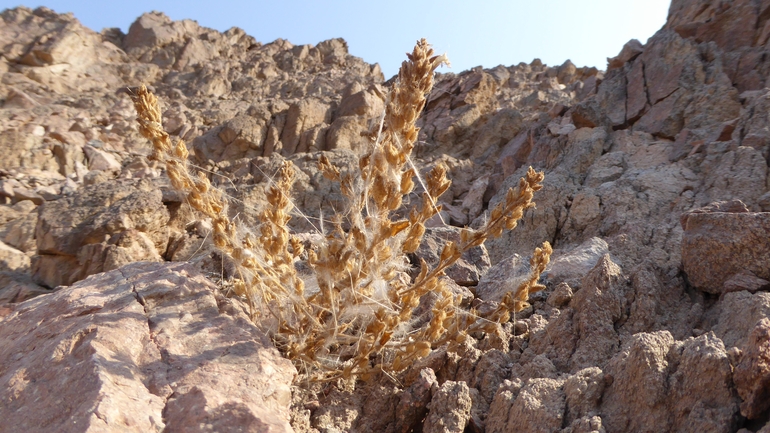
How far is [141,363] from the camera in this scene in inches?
74.4

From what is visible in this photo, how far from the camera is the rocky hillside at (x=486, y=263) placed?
181cm

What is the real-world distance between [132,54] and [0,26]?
4583 mm

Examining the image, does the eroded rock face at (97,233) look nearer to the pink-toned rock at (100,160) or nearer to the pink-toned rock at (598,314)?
the pink-toned rock at (598,314)

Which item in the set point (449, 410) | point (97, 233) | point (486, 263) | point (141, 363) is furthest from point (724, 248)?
point (97, 233)

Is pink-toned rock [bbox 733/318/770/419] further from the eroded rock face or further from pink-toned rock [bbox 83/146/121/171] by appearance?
pink-toned rock [bbox 83/146/121/171]

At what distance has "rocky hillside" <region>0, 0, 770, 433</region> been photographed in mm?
1807

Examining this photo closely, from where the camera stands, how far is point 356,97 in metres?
13.2

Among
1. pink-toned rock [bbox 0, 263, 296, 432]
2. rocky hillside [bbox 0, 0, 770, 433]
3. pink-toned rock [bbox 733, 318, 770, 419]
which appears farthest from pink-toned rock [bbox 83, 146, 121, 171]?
pink-toned rock [bbox 733, 318, 770, 419]

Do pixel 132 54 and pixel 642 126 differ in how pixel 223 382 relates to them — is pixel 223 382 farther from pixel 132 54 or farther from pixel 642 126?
pixel 132 54

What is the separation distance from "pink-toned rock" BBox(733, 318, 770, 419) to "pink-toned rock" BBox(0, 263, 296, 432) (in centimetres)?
157

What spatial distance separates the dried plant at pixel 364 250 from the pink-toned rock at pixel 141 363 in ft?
0.76

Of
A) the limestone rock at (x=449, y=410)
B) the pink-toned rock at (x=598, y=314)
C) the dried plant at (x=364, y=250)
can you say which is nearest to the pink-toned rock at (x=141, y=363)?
the dried plant at (x=364, y=250)

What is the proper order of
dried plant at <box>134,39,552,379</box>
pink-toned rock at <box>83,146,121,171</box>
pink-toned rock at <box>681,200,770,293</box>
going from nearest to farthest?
dried plant at <box>134,39,552,379</box>, pink-toned rock at <box>681,200,770,293</box>, pink-toned rock at <box>83,146,121,171</box>

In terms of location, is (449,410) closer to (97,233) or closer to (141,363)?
(141,363)
